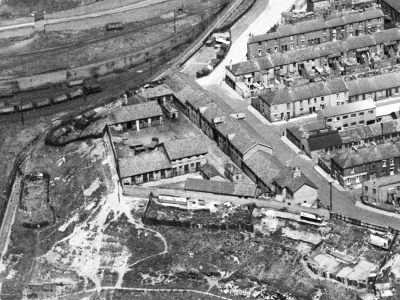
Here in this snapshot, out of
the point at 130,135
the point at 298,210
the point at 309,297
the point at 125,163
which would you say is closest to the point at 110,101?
the point at 130,135

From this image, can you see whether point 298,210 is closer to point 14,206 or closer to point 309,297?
point 309,297

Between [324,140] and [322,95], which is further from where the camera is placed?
[322,95]

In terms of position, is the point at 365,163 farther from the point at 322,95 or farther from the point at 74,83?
the point at 74,83

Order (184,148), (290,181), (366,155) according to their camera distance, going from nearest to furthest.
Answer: (290,181), (366,155), (184,148)

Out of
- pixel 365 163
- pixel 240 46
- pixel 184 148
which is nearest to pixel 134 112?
pixel 184 148

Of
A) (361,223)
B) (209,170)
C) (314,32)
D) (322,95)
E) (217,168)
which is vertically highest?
(314,32)
